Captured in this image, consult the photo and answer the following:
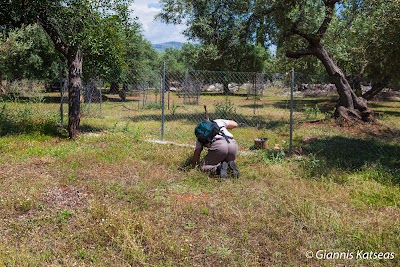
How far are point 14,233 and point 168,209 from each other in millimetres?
1765

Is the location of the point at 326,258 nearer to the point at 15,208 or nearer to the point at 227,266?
the point at 227,266

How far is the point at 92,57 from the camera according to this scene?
1130cm

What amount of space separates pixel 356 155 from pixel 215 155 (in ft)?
11.9

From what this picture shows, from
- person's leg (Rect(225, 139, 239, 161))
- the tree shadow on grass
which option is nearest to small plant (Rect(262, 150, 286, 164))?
the tree shadow on grass

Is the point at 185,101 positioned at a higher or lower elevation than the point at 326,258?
higher

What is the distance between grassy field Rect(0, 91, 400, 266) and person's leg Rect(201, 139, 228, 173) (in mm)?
284

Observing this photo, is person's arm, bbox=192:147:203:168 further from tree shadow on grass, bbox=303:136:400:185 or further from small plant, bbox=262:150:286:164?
tree shadow on grass, bbox=303:136:400:185

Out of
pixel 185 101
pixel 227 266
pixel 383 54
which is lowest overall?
pixel 227 266

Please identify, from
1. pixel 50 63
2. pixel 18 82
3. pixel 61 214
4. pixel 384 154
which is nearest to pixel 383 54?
pixel 384 154

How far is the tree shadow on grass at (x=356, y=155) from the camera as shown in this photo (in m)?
6.07

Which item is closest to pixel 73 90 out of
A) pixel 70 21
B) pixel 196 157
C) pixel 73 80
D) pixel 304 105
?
pixel 73 80

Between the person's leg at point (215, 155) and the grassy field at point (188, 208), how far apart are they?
28 centimetres

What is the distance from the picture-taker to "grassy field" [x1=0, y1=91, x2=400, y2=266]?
338 centimetres

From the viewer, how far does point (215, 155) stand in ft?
19.1
